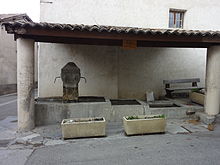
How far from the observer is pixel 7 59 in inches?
564

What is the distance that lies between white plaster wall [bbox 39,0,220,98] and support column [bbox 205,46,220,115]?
2.84m

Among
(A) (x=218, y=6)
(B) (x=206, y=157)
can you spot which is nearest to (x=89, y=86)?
(B) (x=206, y=157)

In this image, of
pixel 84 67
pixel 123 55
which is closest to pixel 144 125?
pixel 84 67

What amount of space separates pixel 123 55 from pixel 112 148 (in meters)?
5.05

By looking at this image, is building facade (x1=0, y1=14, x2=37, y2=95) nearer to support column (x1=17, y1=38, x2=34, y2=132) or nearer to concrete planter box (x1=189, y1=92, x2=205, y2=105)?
support column (x1=17, y1=38, x2=34, y2=132)

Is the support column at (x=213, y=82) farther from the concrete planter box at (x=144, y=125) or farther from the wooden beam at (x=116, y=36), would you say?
the concrete planter box at (x=144, y=125)

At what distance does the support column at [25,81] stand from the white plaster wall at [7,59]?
1053cm

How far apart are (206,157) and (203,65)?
644 centimetres

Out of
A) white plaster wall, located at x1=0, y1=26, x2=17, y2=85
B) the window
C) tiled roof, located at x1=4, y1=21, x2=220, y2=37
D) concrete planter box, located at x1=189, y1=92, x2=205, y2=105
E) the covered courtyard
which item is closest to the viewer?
tiled roof, located at x1=4, y1=21, x2=220, y2=37

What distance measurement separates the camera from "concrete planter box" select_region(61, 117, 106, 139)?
4.69m

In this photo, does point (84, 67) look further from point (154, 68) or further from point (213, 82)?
point (213, 82)

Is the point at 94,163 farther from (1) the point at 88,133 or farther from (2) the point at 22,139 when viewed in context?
(2) the point at 22,139

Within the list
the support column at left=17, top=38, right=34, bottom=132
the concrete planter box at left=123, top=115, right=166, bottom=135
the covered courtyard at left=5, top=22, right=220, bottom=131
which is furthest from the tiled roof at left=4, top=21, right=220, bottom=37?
the concrete planter box at left=123, top=115, right=166, bottom=135

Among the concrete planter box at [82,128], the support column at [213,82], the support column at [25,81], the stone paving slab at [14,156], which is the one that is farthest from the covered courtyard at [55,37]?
the concrete planter box at [82,128]
